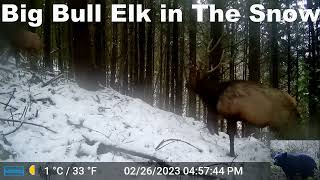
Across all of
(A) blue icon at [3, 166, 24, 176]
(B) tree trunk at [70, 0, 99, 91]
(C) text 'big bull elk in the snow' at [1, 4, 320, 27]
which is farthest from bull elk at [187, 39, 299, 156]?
(A) blue icon at [3, 166, 24, 176]

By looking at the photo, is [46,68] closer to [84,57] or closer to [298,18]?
[84,57]

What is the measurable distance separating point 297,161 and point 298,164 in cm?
3

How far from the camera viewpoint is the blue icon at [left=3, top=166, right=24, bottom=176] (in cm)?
372

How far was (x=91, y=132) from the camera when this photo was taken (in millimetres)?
4258

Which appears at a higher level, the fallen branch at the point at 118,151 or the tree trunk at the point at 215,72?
the tree trunk at the point at 215,72

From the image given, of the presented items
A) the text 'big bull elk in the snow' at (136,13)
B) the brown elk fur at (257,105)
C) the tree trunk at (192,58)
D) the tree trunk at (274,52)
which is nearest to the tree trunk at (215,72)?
the brown elk fur at (257,105)

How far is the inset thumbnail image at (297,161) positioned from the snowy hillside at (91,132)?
15 centimetres

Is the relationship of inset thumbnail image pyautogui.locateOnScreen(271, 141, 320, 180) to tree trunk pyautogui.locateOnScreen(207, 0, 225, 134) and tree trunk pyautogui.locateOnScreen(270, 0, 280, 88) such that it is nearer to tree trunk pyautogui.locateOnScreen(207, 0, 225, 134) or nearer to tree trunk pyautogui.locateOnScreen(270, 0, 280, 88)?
tree trunk pyautogui.locateOnScreen(270, 0, 280, 88)

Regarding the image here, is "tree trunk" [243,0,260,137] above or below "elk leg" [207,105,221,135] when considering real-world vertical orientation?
above

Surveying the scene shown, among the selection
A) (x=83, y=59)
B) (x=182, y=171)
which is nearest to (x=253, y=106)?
(x=182, y=171)

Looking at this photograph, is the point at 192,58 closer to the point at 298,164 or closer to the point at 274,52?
→ the point at 274,52

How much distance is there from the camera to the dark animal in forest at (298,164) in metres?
4.02

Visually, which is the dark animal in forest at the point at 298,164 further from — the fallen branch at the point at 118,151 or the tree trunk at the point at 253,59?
the fallen branch at the point at 118,151

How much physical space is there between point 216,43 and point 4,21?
2.37 meters
